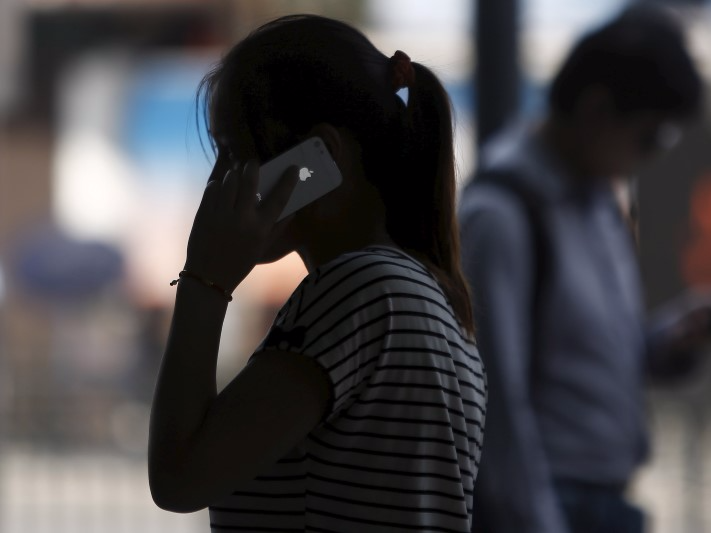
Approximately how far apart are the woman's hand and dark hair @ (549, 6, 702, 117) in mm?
1466

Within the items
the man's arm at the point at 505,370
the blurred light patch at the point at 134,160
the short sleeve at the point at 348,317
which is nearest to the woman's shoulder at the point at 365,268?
the short sleeve at the point at 348,317

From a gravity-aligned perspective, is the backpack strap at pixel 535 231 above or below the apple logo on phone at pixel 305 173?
above

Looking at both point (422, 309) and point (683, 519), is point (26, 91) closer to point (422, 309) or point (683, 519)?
point (683, 519)

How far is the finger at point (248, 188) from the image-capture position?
1365 mm

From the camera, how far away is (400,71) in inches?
58.1

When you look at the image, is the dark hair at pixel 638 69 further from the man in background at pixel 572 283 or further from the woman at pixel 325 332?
the woman at pixel 325 332

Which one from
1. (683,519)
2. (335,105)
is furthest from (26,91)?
(335,105)

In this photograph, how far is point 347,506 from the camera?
4.45 feet

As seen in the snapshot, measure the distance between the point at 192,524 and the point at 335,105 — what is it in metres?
8.09

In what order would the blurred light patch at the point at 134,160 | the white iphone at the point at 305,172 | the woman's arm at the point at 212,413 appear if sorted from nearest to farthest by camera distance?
the woman's arm at the point at 212,413, the white iphone at the point at 305,172, the blurred light patch at the point at 134,160

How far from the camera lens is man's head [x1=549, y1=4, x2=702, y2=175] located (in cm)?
267

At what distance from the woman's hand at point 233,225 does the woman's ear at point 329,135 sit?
61 mm

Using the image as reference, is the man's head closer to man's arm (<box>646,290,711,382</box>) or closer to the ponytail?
man's arm (<box>646,290,711,382</box>)

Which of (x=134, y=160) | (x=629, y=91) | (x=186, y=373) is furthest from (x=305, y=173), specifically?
(x=134, y=160)
